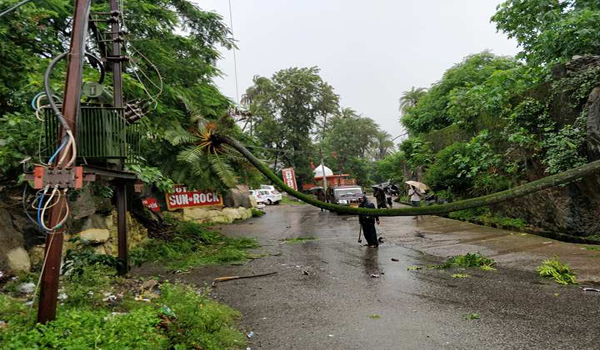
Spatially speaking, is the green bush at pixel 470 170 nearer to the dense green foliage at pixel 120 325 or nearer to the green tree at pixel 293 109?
the dense green foliage at pixel 120 325

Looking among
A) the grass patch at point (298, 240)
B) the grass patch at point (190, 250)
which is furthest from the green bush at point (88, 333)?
the grass patch at point (298, 240)

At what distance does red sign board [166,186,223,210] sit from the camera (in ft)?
59.5

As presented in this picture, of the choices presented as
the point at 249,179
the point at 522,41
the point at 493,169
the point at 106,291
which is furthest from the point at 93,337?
the point at 522,41

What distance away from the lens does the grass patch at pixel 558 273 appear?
6.55m

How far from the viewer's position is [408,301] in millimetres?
5918

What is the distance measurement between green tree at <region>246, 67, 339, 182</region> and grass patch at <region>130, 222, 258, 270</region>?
110 ft

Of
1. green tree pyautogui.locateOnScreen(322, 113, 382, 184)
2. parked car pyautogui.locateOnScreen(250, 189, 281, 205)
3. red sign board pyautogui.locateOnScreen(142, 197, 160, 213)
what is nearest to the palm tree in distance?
green tree pyautogui.locateOnScreen(322, 113, 382, 184)

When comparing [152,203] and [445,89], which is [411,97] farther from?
[152,203]

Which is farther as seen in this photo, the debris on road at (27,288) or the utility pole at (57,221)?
the debris on road at (27,288)

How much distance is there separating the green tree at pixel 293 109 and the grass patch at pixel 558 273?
127 ft

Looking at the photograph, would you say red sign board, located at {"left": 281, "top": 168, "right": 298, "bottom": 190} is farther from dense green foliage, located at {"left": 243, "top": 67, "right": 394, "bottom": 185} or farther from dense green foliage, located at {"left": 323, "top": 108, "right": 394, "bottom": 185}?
dense green foliage, located at {"left": 323, "top": 108, "right": 394, "bottom": 185}

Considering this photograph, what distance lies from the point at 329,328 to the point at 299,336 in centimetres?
44

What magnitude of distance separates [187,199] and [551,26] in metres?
16.7

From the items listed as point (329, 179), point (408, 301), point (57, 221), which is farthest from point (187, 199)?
point (329, 179)
